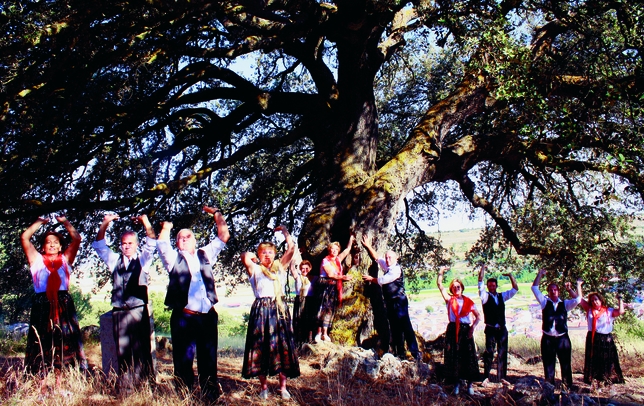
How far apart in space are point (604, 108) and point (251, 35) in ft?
20.4

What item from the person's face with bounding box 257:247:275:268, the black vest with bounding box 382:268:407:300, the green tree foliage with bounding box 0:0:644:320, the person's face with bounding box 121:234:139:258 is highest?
the green tree foliage with bounding box 0:0:644:320

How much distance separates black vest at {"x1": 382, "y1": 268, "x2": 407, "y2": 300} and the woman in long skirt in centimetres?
316

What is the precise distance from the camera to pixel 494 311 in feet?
29.3

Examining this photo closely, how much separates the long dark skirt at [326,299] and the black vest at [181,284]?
340cm

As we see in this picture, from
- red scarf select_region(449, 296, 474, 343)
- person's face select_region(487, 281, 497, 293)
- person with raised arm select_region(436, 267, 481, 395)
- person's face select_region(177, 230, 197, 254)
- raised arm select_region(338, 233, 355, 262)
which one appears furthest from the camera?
raised arm select_region(338, 233, 355, 262)

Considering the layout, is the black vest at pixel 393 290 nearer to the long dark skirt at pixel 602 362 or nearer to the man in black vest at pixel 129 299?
the long dark skirt at pixel 602 362

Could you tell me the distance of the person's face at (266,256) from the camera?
233 inches

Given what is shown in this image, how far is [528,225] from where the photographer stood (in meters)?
11.0

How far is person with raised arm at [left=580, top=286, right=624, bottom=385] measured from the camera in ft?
29.7

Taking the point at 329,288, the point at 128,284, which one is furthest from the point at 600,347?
the point at 128,284

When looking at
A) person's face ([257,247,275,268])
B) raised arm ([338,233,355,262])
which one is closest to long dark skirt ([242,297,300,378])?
person's face ([257,247,275,268])

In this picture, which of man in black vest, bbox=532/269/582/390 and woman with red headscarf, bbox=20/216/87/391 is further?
man in black vest, bbox=532/269/582/390

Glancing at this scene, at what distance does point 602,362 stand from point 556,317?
1.34 m

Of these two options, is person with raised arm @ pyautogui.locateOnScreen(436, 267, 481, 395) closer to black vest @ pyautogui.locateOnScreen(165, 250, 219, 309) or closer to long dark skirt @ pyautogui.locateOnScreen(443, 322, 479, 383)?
long dark skirt @ pyautogui.locateOnScreen(443, 322, 479, 383)
